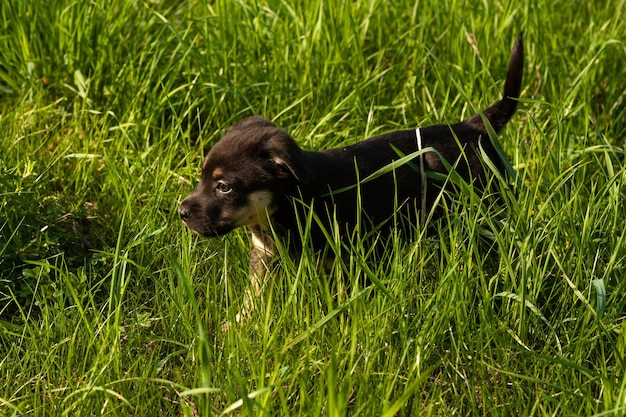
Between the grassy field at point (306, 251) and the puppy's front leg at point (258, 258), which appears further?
the puppy's front leg at point (258, 258)

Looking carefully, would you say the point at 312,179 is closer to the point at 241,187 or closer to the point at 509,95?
the point at 241,187

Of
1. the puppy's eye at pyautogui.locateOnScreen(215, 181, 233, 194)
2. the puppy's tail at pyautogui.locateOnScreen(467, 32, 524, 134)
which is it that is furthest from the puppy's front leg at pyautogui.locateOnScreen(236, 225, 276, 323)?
the puppy's tail at pyautogui.locateOnScreen(467, 32, 524, 134)

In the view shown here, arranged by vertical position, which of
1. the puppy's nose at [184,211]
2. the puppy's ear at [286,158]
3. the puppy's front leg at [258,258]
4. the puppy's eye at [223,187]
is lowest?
the puppy's front leg at [258,258]

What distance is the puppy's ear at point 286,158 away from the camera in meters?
4.14

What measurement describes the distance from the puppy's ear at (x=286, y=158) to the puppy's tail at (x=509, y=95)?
3.19 ft

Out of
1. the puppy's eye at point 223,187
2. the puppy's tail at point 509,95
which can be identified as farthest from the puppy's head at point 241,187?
the puppy's tail at point 509,95

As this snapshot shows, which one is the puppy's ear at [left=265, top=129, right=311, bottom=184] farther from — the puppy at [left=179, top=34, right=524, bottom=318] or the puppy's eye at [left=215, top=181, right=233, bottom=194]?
the puppy's eye at [left=215, top=181, right=233, bottom=194]

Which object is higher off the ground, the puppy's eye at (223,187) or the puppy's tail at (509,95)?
the puppy's tail at (509,95)

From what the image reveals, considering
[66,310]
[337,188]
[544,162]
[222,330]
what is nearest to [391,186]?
[337,188]

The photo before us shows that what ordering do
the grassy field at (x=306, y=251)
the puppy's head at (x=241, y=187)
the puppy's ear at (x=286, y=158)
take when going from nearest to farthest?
the grassy field at (x=306, y=251) < the puppy's ear at (x=286, y=158) < the puppy's head at (x=241, y=187)

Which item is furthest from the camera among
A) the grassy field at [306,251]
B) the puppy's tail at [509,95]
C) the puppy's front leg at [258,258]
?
the puppy's tail at [509,95]

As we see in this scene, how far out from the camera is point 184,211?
4348 millimetres

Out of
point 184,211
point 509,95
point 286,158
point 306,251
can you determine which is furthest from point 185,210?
point 509,95

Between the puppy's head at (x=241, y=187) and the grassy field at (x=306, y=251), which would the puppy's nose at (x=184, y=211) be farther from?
the grassy field at (x=306, y=251)
